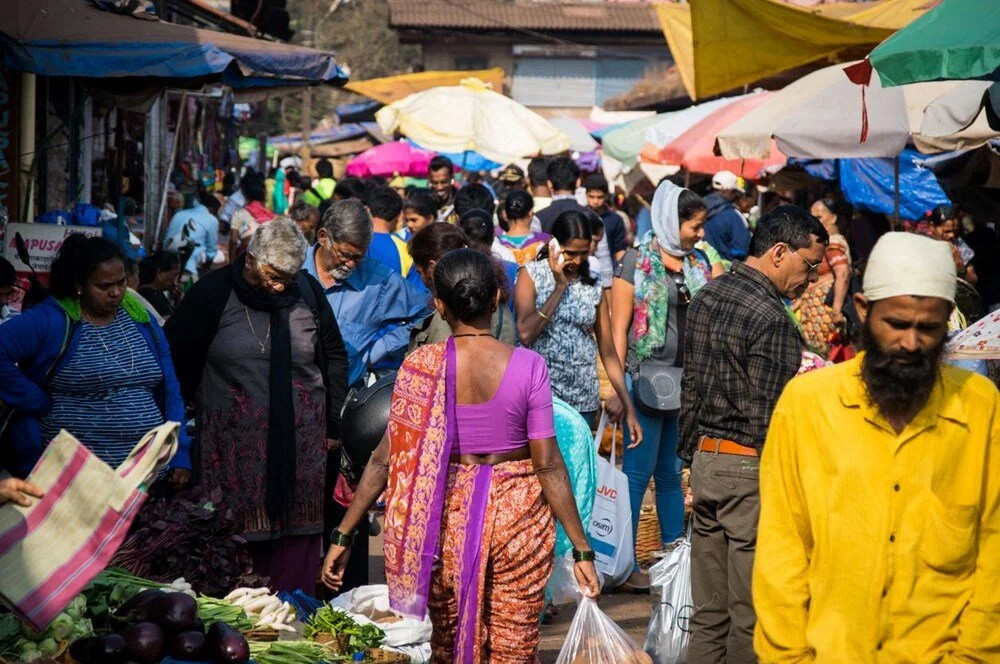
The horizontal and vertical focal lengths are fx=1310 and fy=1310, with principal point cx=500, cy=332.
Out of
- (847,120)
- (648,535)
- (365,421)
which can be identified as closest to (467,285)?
(365,421)

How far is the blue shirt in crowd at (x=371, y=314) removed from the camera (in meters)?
6.86

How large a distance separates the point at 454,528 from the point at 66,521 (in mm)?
1305

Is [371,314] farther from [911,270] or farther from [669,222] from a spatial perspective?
[911,270]

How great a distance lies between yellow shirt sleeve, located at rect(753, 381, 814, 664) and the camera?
3.27 m

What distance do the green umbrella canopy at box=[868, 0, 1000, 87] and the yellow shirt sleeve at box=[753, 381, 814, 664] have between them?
278 centimetres

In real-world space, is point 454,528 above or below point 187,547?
above

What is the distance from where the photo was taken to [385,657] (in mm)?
5375

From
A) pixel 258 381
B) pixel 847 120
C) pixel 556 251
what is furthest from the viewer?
pixel 847 120

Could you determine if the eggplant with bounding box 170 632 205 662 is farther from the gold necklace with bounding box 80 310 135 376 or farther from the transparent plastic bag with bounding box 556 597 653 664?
the gold necklace with bounding box 80 310 135 376

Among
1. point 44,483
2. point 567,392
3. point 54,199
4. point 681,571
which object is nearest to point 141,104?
point 54,199

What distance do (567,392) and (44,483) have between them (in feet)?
13.0

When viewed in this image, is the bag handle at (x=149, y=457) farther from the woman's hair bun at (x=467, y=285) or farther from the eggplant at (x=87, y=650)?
the woman's hair bun at (x=467, y=285)

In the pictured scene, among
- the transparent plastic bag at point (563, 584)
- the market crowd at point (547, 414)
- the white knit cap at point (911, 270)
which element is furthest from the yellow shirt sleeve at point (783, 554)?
the transparent plastic bag at point (563, 584)

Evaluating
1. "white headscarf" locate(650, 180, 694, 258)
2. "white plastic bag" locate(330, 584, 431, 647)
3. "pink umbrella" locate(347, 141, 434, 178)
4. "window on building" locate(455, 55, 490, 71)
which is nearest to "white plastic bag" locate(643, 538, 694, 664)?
"white plastic bag" locate(330, 584, 431, 647)
